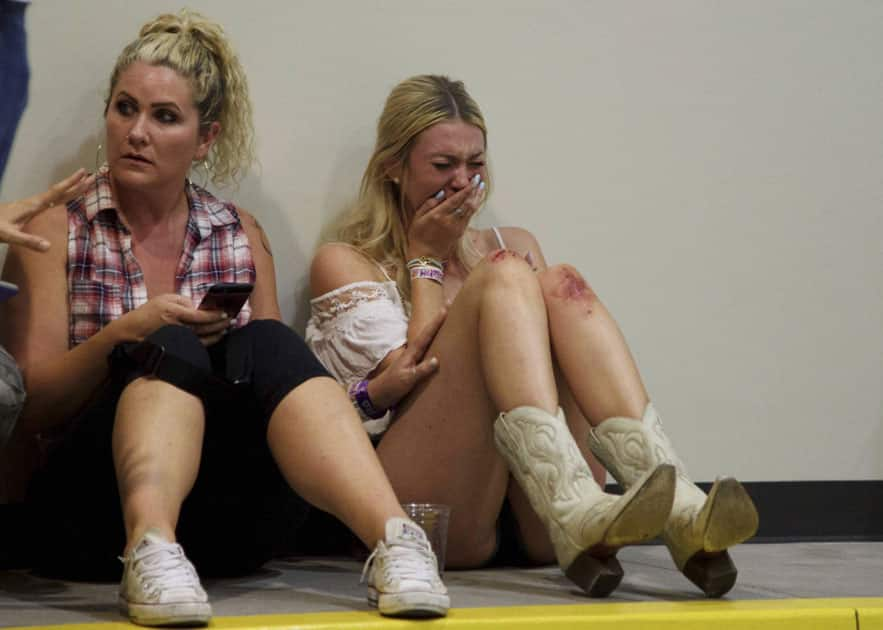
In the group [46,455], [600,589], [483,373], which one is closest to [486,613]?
[600,589]

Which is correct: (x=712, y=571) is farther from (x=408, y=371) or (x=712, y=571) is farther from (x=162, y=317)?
(x=162, y=317)

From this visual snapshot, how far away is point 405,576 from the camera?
1560 millimetres

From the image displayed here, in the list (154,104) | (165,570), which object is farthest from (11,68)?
(154,104)

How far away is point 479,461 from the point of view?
2.00m

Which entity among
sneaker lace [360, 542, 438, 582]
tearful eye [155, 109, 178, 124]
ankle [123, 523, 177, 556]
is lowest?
sneaker lace [360, 542, 438, 582]

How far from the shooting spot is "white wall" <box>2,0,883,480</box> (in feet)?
8.29

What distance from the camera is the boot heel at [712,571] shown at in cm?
172

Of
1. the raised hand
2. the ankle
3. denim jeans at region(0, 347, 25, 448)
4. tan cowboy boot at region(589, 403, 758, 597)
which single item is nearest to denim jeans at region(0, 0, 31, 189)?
the raised hand

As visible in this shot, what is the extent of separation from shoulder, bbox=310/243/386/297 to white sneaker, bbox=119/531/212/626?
0.79 metres

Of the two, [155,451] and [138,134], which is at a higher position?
[138,134]

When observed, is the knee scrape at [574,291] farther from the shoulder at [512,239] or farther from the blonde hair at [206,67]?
the blonde hair at [206,67]

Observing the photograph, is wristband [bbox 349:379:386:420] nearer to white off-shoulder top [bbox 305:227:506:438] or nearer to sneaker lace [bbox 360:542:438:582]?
white off-shoulder top [bbox 305:227:506:438]

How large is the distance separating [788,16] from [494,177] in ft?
2.50

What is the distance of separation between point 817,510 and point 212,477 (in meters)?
1.48
